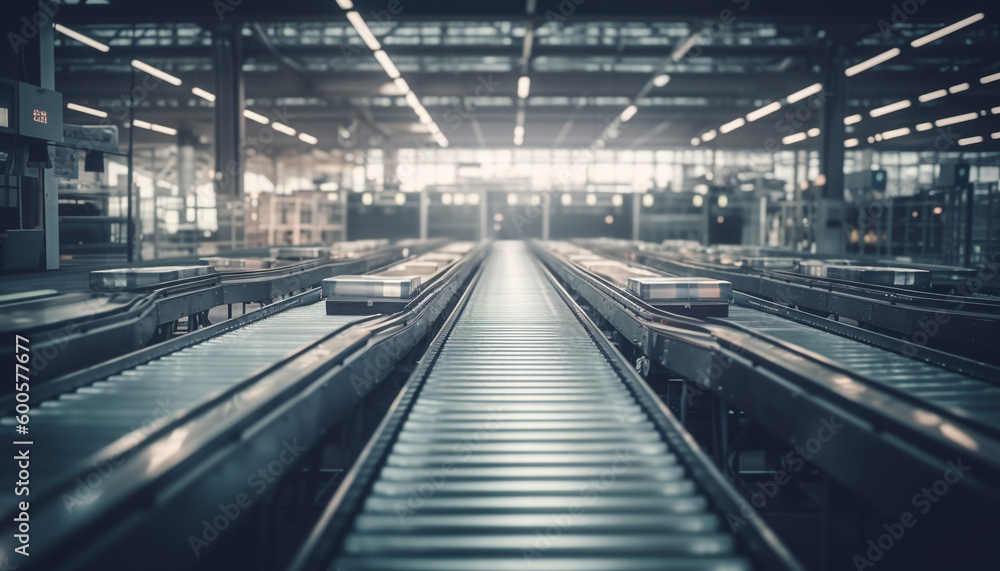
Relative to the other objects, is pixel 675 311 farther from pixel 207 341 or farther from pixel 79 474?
pixel 79 474

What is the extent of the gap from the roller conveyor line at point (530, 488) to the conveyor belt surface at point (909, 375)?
1470 millimetres

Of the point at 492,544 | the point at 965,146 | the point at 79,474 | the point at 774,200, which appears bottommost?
the point at 492,544

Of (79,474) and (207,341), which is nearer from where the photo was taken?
(79,474)

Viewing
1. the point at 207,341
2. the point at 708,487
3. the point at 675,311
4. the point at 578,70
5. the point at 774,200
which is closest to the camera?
the point at 708,487

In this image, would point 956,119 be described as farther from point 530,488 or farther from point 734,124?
point 530,488

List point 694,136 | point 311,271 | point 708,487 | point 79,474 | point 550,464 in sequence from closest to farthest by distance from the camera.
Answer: point 79,474 → point 708,487 → point 550,464 → point 311,271 → point 694,136

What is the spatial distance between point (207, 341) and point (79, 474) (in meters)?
3.42

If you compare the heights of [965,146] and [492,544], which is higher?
[965,146]

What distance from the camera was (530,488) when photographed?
10.7 ft

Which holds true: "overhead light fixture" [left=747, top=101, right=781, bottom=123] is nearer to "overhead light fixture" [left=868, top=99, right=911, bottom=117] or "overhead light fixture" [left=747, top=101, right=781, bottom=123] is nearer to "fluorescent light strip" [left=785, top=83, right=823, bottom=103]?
"fluorescent light strip" [left=785, top=83, right=823, bottom=103]

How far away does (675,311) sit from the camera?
7.11m

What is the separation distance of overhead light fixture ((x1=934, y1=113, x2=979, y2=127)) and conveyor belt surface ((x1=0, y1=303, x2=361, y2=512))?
25627 mm

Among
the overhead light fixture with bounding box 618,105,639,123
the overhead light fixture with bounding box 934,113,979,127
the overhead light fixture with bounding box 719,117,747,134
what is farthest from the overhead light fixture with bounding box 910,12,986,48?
the overhead light fixture with bounding box 934,113,979,127

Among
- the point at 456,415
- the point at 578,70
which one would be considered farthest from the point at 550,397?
the point at 578,70
